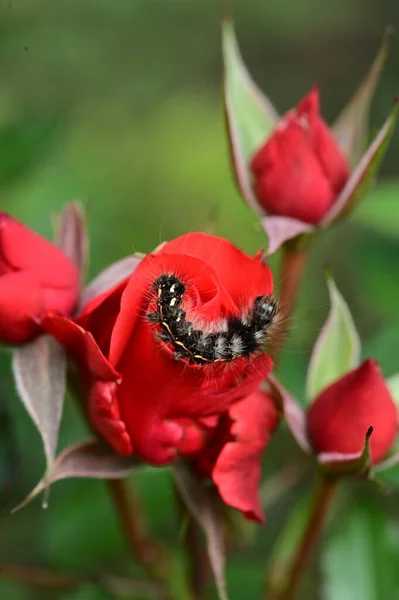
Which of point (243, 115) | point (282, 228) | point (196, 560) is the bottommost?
point (196, 560)

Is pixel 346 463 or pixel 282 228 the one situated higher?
pixel 282 228

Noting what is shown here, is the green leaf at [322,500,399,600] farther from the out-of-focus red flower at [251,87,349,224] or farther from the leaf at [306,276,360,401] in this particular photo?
the out-of-focus red flower at [251,87,349,224]

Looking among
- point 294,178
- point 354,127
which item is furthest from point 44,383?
point 354,127

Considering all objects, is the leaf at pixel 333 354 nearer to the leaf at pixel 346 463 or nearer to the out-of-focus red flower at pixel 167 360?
the leaf at pixel 346 463

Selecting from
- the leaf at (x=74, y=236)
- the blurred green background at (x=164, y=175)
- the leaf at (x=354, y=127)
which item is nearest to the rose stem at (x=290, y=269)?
the blurred green background at (x=164, y=175)

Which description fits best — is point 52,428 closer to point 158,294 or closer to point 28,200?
point 158,294

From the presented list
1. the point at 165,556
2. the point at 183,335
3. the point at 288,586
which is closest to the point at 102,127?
the point at 165,556

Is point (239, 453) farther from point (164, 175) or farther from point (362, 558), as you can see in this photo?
point (164, 175)
